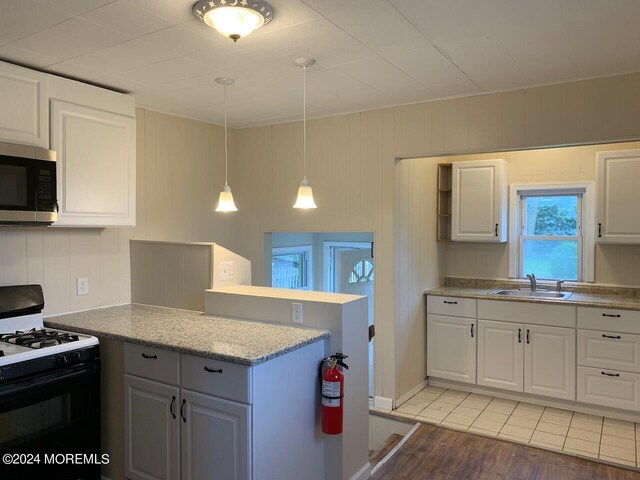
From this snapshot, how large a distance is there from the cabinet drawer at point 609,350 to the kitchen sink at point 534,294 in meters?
0.39

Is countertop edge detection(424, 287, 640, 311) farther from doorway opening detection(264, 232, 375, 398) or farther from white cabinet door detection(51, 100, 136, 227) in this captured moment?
white cabinet door detection(51, 100, 136, 227)

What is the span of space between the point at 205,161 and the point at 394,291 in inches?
78.3

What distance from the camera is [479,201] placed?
173 inches

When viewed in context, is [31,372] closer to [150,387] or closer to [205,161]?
[150,387]

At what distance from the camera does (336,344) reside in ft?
8.06

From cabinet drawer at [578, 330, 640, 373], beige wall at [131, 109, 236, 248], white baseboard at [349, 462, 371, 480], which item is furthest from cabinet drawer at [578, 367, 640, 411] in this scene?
beige wall at [131, 109, 236, 248]

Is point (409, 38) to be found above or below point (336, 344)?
above

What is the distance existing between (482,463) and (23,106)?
3324 mm

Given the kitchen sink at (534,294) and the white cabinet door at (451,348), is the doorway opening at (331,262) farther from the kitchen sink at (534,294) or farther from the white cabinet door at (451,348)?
the kitchen sink at (534,294)

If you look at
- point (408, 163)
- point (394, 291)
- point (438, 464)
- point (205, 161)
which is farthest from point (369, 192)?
point (438, 464)

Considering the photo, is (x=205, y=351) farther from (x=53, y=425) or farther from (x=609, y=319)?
(x=609, y=319)

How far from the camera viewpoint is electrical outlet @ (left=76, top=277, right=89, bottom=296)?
10.3ft

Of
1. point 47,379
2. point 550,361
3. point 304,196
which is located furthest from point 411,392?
point 47,379

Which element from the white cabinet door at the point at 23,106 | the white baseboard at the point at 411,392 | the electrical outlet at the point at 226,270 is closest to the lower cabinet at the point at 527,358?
the white baseboard at the point at 411,392
